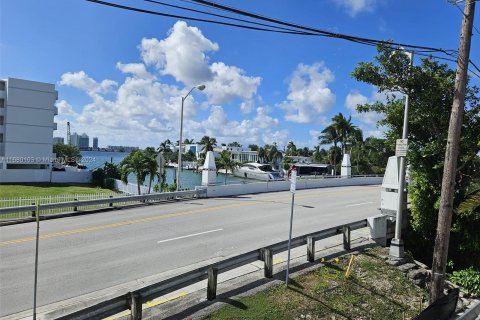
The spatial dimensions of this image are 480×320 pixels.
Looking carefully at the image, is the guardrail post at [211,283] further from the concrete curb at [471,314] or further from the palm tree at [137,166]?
the palm tree at [137,166]

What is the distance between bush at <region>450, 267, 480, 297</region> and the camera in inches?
424

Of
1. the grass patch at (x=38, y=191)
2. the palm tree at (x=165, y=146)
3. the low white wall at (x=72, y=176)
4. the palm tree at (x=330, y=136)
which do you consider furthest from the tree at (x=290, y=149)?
the grass patch at (x=38, y=191)

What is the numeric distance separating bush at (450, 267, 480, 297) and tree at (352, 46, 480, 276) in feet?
3.47

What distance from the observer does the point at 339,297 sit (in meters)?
Answer: 8.53

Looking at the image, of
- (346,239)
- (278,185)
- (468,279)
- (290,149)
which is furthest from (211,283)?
(290,149)

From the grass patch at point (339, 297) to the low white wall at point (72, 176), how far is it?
188 ft

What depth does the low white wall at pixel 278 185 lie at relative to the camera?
25.2 m

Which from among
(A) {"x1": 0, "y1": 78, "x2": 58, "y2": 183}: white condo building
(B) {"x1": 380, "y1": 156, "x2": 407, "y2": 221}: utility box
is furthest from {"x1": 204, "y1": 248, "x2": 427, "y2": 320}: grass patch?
(A) {"x1": 0, "y1": 78, "x2": 58, "y2": 183}: white condo building

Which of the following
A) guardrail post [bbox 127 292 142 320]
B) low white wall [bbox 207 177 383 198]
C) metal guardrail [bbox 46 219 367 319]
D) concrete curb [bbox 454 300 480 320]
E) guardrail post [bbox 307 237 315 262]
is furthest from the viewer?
low white wall [bbox 207 177 383 198]

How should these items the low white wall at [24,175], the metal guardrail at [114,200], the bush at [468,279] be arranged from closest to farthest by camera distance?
1. the bush at [468,279]
2. the metal guardrail at [114,200]
3. the low white wall at [24,175]

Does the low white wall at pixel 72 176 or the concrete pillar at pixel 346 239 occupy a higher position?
the concrete pillar at pixel 346 239

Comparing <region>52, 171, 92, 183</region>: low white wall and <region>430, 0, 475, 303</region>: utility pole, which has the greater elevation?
<region>430, 0, 475, 303</region>: utility pole

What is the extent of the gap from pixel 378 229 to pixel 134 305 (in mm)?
9107

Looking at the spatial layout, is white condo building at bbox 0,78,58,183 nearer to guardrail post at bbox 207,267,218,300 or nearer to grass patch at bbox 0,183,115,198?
grass patch at bbox 0,183,115,198
